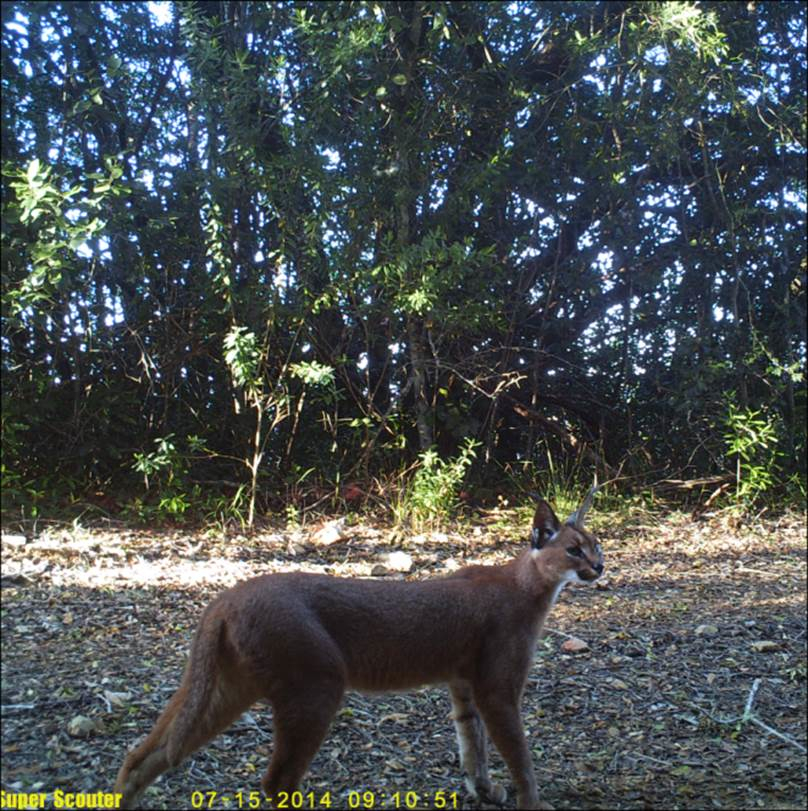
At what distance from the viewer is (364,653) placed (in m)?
2.29

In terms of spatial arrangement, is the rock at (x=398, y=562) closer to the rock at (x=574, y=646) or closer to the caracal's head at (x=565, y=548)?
the rock at (x=574, y=646)

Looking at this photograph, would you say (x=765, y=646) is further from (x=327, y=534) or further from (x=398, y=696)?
(x=327, y=534)

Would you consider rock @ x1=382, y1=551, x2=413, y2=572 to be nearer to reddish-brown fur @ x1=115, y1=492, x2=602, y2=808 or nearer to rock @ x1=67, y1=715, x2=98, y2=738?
reddish-brown fur @ x1=115, y1=492, x2=602, y2=808

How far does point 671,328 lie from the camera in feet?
18.7

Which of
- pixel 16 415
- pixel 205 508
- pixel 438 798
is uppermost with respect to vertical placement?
pixel 16 415

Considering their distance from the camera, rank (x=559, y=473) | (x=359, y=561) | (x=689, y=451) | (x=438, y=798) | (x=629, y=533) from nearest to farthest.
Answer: (x=438, y=798) → (x=359, y=561) → (x=559, y=473) → (x=629, y=533) → (x=689, y=451)

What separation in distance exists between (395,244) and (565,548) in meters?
2.46

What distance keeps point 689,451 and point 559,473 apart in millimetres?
1651

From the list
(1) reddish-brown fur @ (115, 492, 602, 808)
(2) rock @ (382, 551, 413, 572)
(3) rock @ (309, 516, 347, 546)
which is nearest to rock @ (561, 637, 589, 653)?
(2) rock @ (382, 551, 413, 572)

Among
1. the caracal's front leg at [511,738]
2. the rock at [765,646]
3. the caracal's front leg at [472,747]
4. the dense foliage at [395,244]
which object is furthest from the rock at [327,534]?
the rock at [765,646]

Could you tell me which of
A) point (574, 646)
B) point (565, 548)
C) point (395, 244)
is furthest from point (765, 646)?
point (395, 244)

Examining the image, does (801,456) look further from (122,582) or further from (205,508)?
(122,582)

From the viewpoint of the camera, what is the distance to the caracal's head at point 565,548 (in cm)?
253

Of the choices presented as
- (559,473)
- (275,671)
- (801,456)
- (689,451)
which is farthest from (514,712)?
(801,456)
